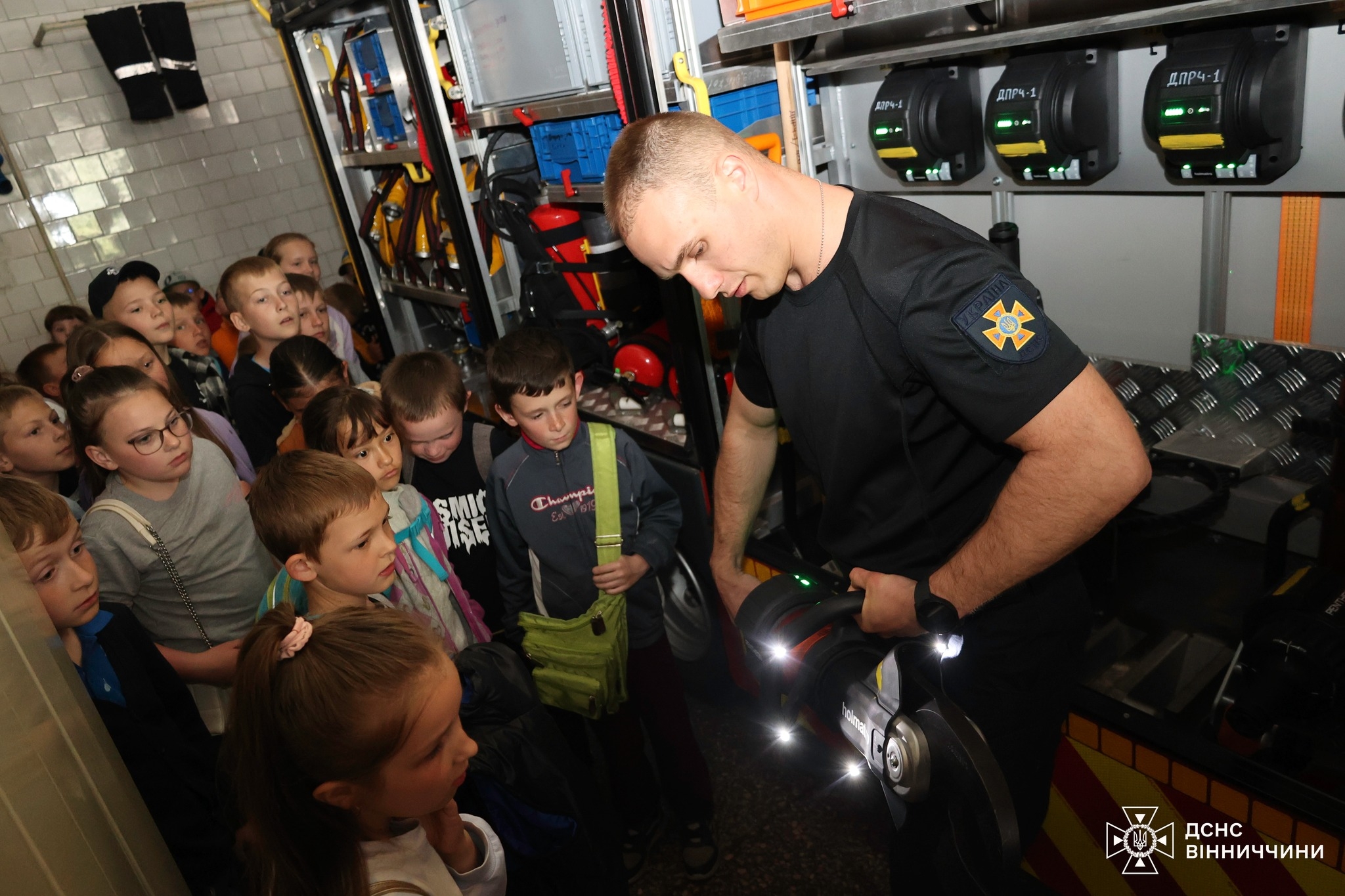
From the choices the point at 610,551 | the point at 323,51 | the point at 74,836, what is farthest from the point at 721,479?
the point at 323,51

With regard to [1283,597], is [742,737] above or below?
below

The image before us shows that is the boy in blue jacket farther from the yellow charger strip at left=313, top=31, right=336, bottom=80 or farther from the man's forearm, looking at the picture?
the yellow charger strip at left=313, top=31, right=336, bottom=80

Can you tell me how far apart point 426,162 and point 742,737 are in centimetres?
285

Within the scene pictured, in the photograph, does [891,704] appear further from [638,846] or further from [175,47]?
[175,47]

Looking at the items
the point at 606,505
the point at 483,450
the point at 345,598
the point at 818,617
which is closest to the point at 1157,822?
the point at 818,617

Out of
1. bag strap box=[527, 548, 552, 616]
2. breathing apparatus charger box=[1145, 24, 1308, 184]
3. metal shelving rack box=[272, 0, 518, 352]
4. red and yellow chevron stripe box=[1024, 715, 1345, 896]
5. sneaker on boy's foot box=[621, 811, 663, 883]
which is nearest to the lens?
red and yellow chevron stripe box=[1024, 715, 1345, 896]

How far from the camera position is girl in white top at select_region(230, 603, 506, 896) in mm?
1333

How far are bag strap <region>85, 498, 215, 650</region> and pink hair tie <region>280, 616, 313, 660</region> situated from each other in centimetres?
125

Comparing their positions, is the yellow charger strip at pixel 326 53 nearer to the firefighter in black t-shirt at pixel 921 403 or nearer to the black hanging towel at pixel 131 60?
the black hanging towel at pixel 131 60

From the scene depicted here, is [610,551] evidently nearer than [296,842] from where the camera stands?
No

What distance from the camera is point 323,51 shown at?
4.59m

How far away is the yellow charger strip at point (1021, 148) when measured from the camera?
2.18m

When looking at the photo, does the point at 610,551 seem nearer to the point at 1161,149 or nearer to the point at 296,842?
the point at 296,842

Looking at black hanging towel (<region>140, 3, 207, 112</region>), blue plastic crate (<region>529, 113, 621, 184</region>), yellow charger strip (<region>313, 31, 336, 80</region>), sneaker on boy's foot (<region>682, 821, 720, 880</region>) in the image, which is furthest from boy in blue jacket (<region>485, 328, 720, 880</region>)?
black hanging towel (<region>140, 3, 207, 112</region>)
